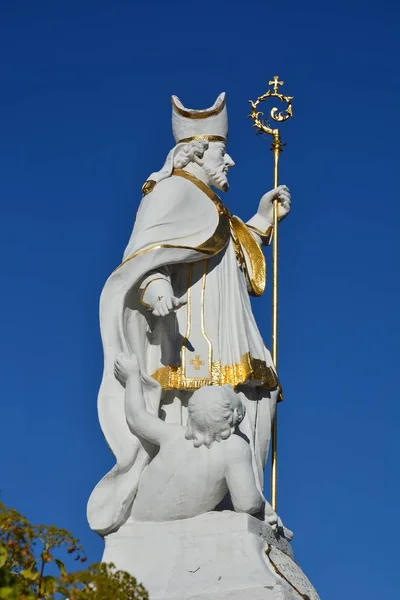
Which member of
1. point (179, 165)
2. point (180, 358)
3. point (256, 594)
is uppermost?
point (179, 165)

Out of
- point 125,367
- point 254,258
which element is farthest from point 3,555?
point 254,258

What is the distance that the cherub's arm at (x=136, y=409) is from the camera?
9594mm

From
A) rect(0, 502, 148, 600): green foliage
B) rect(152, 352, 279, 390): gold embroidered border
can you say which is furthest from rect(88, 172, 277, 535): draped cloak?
rect(0, 502, 148, 600): green foliage

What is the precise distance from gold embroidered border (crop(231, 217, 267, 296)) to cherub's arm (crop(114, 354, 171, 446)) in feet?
5.20

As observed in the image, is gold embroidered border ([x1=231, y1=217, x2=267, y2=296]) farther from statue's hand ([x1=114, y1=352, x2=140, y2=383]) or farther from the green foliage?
the green foliage

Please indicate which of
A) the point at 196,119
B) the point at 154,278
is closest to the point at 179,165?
the point at 196,119

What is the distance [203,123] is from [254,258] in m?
1.24

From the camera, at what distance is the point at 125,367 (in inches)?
391

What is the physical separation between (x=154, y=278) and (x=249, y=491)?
194cm

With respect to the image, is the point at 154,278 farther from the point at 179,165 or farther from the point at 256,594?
the point at 256,594

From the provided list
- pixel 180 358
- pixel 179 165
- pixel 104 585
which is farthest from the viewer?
pixel 179 165

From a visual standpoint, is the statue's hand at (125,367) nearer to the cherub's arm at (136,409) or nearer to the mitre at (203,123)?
the cherub's arm at (136,409)

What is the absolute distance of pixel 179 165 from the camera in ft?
36.4

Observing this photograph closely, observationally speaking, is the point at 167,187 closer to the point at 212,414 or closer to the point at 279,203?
the point at 279,203
